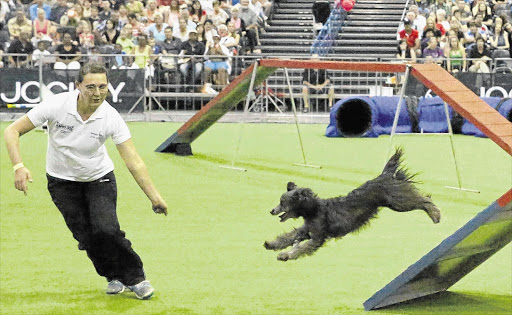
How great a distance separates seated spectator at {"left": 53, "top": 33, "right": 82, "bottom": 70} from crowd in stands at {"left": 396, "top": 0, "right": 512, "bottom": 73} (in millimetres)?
7170

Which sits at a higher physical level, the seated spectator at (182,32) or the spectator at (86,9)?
the spectator at (86,9)

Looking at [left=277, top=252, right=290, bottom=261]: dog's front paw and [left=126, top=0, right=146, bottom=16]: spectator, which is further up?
[left=277, top=252, right=290, bottom=261]: dog's front paw

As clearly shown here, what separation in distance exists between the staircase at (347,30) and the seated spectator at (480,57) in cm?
294

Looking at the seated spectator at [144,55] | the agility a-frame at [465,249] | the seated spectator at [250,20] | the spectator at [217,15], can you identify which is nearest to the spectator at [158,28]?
the seated spectator at [144,55]

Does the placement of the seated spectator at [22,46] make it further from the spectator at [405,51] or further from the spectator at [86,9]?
the spectator at [405,51]

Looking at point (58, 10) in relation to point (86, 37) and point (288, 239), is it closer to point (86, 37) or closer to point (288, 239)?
point (86, 37)

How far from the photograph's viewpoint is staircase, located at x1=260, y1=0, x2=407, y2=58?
80.4ft

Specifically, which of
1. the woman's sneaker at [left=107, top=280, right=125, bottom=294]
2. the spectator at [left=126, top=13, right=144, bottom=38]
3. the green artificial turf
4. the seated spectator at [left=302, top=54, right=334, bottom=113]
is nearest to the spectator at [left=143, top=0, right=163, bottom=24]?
the spectator at [left=126, top=13, right=144, bottom=38]

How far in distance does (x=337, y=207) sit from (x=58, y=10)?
19.2 meters

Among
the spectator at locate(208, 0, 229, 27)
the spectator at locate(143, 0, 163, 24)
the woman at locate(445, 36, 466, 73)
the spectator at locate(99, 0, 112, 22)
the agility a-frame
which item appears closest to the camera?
the agility a-frame

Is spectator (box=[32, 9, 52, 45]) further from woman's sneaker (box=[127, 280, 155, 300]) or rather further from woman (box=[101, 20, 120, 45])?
woman's sneaker (box=[127, 280, 155, 300])

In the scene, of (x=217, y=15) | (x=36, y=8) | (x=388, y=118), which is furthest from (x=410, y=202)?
(x=36, y=8)

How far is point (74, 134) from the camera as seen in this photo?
6.31m

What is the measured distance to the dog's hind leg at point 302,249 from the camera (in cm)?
610
